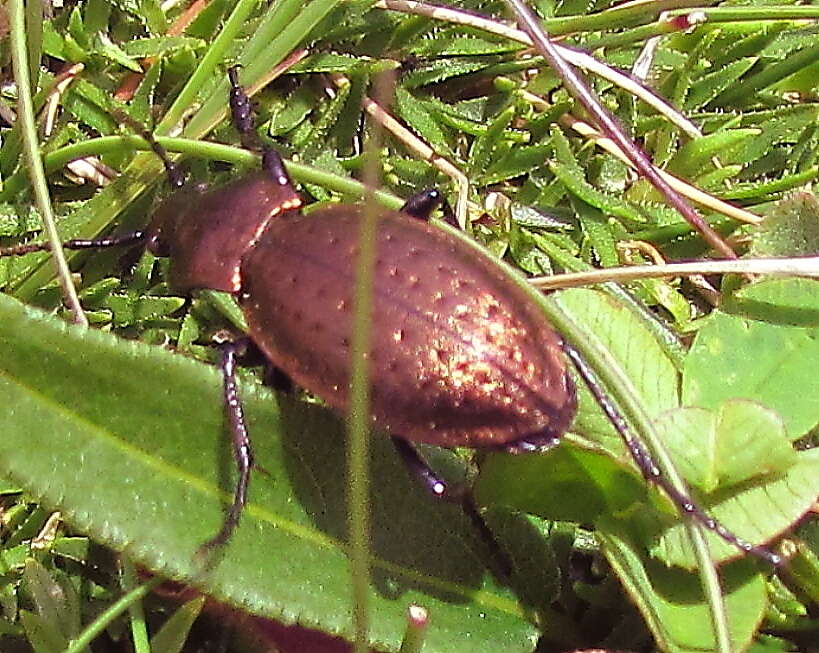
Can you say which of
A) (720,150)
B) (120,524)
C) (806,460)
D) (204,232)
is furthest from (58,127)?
(806,460)

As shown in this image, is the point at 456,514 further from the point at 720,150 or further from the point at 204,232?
the point at 720,150

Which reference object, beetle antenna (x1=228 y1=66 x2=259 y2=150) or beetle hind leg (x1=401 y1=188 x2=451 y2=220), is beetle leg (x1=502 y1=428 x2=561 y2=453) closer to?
beetle hind leg (x1=401 y1=188 x2=451 y2=220)

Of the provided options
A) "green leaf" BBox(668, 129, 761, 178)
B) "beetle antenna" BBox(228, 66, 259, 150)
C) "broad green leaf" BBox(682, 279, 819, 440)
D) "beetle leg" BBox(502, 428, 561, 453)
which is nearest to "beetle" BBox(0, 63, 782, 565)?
"beetle leg" BBox(502, 428, 561, 453)

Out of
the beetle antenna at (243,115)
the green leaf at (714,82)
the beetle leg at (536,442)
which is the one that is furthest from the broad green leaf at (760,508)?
the beetle antenna at (243,115)

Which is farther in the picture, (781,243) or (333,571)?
(781,243)

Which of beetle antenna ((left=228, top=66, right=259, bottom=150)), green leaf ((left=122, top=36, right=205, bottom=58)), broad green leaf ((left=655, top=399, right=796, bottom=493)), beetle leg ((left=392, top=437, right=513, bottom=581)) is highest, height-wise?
green leaf ((left=122, top=36, right=205, bottom=58))

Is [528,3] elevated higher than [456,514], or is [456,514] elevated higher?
[528,3]

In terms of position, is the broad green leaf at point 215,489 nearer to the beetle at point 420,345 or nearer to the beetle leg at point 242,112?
the beetle at point 420,345
